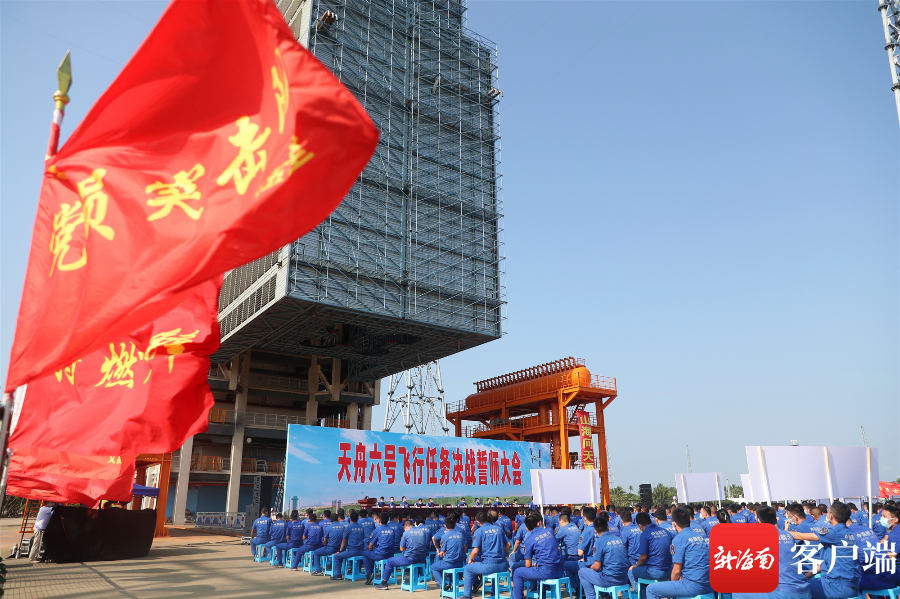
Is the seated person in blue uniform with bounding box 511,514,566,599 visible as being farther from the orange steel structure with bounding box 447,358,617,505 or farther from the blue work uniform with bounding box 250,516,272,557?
the orange steel structure with bounding box 447,358,617,505

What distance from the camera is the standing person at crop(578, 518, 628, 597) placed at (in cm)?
781

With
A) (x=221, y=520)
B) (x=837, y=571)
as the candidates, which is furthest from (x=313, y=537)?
(x=221, y=520)

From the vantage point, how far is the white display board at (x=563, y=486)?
42.8 ft

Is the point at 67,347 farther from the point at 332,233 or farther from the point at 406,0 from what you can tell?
the point at 406,0

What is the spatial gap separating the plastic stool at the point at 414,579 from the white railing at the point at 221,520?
2094cm

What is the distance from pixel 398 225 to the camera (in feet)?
92.4

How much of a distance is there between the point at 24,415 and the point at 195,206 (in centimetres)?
277

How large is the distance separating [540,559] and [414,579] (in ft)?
12.1

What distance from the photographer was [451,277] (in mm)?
28906

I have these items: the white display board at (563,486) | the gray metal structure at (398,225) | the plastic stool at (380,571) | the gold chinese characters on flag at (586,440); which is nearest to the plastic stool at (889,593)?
the white display board at (563,486)

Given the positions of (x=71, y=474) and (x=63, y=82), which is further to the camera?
(x=71, y=474)

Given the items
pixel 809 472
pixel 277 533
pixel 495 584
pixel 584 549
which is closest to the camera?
pixel 495 584

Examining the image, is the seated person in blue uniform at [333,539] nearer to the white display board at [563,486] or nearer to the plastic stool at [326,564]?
the plastic stool at [326,564]

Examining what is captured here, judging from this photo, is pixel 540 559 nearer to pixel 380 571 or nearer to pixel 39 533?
pixel 380 571
